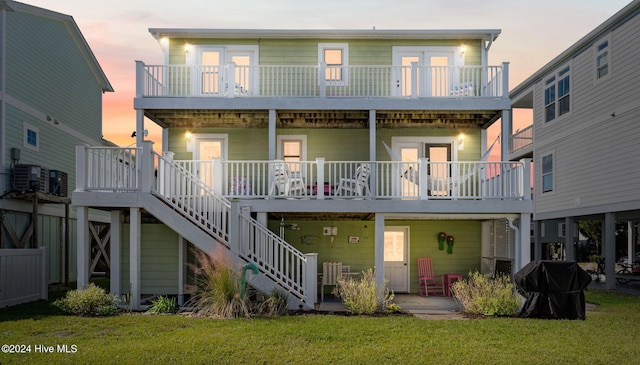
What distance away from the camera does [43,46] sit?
2062 cm

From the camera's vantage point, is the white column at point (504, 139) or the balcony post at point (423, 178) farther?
the white column at point (504, 139)

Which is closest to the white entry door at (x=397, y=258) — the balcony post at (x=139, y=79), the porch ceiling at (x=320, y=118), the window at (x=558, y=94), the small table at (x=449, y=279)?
the small table at (x=449, y=279)

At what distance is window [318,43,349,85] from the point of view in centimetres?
1756

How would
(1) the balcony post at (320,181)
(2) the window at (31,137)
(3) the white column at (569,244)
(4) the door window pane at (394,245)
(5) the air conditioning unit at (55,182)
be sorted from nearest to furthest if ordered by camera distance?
(1) the balcony post at (320,181), (4) the door window pane at (394,245), (2) the window at (31,137), (5) the air conditioning unit at (55,182), (3) the white column at (569,244)

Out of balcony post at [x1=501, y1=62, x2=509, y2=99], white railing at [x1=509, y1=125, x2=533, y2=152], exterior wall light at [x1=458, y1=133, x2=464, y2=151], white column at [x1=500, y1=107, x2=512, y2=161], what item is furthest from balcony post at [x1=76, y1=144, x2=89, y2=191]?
white railing at [x1=509, y1=125, x2=533, y2=152]

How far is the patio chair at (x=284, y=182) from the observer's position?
578 inches

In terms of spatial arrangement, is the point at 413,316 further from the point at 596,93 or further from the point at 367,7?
the point at 596,93

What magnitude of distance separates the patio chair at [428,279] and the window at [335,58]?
5.83 m

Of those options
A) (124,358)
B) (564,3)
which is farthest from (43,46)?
(564,3)

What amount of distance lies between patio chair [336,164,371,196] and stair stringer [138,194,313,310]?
9.62 feet

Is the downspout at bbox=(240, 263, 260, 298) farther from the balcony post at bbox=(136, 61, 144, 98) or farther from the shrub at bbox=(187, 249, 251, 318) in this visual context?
the balcony post at bbox=(136, 61, 144, 98)

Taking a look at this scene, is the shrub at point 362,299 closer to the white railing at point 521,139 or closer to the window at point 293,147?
the window at point 293,147

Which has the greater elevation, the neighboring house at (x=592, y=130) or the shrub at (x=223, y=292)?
the neighboring house at (x=592, y=130)

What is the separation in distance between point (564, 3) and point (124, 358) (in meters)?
18.0
